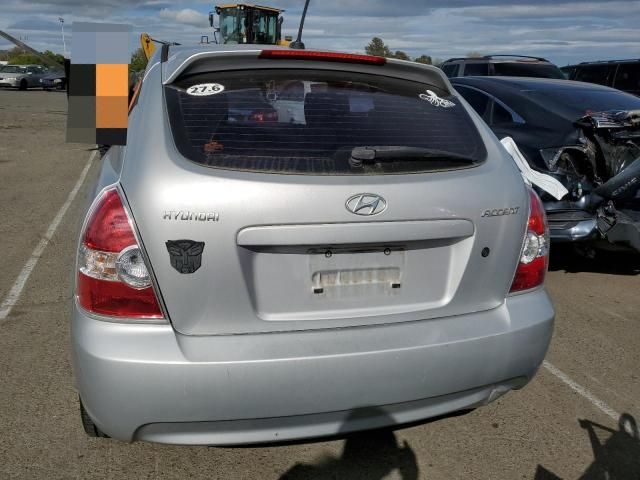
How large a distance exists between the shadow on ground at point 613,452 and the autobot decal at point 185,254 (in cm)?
178

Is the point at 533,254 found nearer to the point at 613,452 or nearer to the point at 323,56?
the point at 613,452

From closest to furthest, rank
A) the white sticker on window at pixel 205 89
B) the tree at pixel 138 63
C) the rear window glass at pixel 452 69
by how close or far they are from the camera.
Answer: the white sticker on window at pixel 205 89
the tree at pixel 138 63
the rear window glass at pixel 452 69

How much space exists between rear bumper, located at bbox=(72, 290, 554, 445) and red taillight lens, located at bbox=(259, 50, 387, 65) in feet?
3.86

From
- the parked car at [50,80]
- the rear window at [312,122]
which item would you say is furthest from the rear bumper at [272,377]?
the parked car at [50,80]

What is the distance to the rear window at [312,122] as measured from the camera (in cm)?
243

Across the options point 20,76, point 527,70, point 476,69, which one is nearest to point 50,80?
point 20,76

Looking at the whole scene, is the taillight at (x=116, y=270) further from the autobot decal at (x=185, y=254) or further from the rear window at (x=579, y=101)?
the rear window at (x=579, y=101)

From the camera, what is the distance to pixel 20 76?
37.2 m

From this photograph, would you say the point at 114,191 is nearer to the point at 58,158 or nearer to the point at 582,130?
the point at 582,130

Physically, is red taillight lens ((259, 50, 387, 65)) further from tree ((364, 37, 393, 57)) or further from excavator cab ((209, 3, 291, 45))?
excavator cab ((209, 3, 291, 45))

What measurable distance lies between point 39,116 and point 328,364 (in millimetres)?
20368

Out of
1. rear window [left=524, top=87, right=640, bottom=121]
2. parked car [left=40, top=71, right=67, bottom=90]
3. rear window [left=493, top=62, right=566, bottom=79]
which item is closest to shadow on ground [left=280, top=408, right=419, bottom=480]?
rear window [left=524, top=87, right=640, bottom=121]

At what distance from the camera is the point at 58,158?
38.5 ft

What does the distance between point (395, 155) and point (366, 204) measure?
0.92ft
